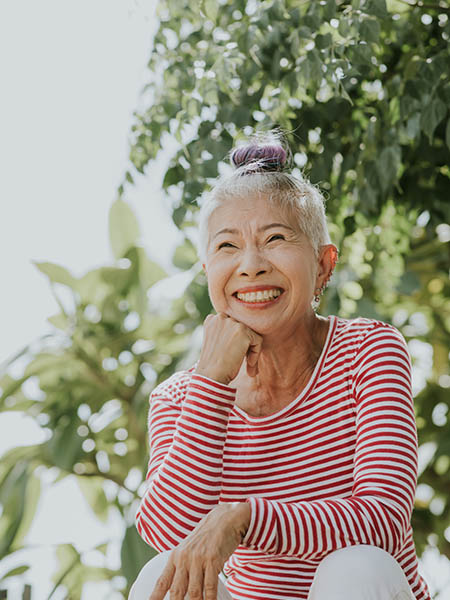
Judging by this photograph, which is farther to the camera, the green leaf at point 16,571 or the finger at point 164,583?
the green leaf at point 16,571

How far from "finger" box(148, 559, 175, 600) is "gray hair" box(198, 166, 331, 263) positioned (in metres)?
0.58

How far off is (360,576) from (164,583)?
0.91ft

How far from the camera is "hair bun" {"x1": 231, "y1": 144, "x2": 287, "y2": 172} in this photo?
1.50 m

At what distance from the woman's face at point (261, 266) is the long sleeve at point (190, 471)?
15cm

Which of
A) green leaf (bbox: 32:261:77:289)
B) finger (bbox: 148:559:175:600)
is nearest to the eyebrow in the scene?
finger (bbox: 148:559:175:600)

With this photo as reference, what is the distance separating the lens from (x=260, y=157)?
152 cm

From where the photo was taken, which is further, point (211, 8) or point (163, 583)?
point (211, 8)

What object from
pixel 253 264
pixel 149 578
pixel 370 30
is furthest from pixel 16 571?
pixel 370 30

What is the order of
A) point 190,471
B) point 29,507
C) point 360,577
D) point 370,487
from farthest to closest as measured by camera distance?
point 29,507, point 190,471, point 370,487, point 360,577

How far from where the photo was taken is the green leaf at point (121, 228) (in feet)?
10.5

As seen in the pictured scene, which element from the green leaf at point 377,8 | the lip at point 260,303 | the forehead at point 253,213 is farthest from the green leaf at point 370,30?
the lip at point 260,303

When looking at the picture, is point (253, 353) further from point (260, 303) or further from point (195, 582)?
point (195, 582)

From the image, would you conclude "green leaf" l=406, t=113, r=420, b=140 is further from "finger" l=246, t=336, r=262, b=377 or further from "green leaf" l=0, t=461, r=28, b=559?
"green leaf" l=0, t=461, r=28, b=559

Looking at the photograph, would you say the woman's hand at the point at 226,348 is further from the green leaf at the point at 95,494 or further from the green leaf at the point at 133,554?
the green leaf at the point at 95,494
